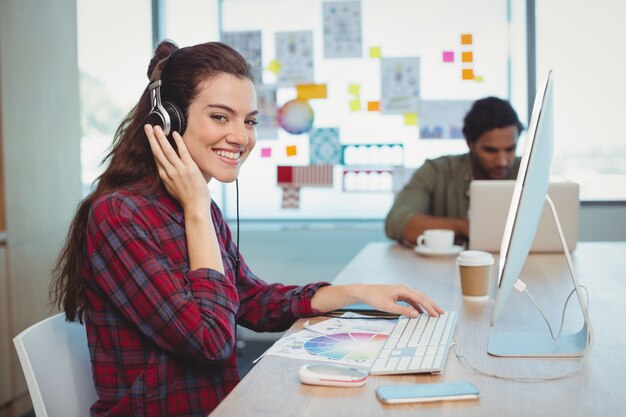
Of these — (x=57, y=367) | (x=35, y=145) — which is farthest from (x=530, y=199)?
(x=35, y=145)

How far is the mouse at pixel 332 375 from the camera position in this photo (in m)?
0.97

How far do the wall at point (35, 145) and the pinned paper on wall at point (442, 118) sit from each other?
1636 mm

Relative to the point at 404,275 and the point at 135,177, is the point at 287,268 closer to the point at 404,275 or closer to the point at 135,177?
the point at 404,275

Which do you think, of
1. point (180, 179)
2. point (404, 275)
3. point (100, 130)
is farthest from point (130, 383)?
point (100, 130)

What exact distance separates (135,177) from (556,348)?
0.79m

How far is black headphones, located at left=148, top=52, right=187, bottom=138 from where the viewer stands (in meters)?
1.30

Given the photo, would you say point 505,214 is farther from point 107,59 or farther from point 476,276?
point 107,59

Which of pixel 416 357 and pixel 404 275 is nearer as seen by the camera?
pixel 416 357

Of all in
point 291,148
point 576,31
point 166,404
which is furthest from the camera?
point 291,148

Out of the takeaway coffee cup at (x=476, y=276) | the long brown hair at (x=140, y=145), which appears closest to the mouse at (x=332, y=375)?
the long brown hair at (x=140, y=145)

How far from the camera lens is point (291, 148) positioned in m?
3.67

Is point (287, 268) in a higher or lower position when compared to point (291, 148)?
lower

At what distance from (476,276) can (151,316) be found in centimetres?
76

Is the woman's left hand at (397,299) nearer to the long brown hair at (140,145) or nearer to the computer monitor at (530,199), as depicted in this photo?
the computer monitor at (530,199)
